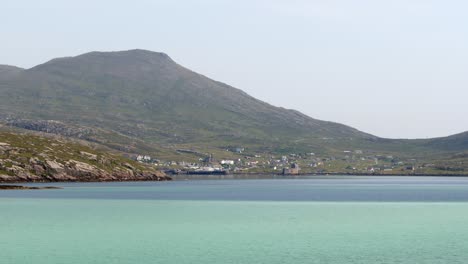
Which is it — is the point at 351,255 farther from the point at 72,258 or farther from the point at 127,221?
the point at 127,221

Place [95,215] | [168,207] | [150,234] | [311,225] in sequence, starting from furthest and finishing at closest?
[168,207], [95,215], [311,225], [150,234]

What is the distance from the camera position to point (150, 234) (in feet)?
259

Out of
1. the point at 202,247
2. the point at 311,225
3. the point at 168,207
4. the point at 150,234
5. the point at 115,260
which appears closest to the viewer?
the point at 115,260

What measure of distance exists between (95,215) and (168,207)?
71.6 ft

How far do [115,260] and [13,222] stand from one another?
36.7m

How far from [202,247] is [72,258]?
13.7m

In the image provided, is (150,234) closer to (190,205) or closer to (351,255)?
(351,255)

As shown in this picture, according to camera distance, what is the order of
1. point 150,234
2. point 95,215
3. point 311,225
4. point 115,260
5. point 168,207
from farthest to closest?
1. point 168,207
2. point 95,215
3. point 311,225
4. point 150,234
5. point 115,260

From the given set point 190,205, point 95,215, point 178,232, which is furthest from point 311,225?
point 190,205

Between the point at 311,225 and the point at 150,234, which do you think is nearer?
the point at 150,234

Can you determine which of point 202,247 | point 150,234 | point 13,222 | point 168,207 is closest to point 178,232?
point 150,234

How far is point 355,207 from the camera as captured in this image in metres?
126

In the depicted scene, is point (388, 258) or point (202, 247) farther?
point (202, 247)

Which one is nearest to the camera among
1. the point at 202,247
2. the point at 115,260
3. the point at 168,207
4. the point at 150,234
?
the point at 115,260
